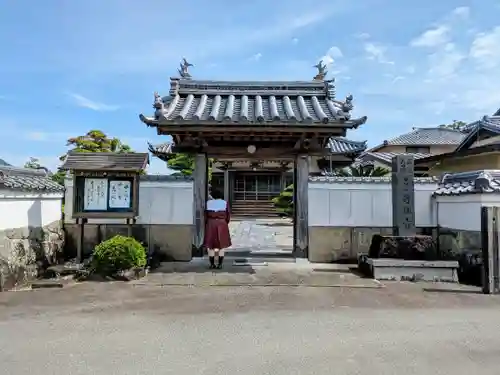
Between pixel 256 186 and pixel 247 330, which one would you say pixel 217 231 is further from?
pixel 256 186

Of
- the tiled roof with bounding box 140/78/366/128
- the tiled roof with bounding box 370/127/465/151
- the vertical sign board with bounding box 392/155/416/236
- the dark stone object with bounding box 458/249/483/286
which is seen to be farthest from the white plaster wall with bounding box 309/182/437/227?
the tiled roof with bounding box 370/127/465/151

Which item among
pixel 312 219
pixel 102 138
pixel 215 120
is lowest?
pixel 312 219

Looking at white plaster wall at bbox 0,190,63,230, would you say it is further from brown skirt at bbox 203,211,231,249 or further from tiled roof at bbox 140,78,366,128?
brown skirt at bbox 203,211,231,249

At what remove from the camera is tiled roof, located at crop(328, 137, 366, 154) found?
20.5 metres

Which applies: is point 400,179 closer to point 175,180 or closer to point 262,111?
point 262,111

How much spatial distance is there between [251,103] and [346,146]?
39.5 ft

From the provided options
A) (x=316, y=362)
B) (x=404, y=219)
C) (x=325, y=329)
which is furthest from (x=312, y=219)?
(x=316, y=362)

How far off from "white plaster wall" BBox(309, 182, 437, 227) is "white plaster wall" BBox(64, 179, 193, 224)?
3037 millimetres

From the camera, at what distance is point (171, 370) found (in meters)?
3.77

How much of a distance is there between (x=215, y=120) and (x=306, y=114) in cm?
218

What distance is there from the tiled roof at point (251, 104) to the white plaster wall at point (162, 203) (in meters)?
1.77

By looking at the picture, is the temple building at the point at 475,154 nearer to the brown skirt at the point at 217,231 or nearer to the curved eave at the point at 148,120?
the brown skirt at the point at 217,231

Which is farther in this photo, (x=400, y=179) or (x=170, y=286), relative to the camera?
(x=400, y=179)

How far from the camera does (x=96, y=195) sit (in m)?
9.14
